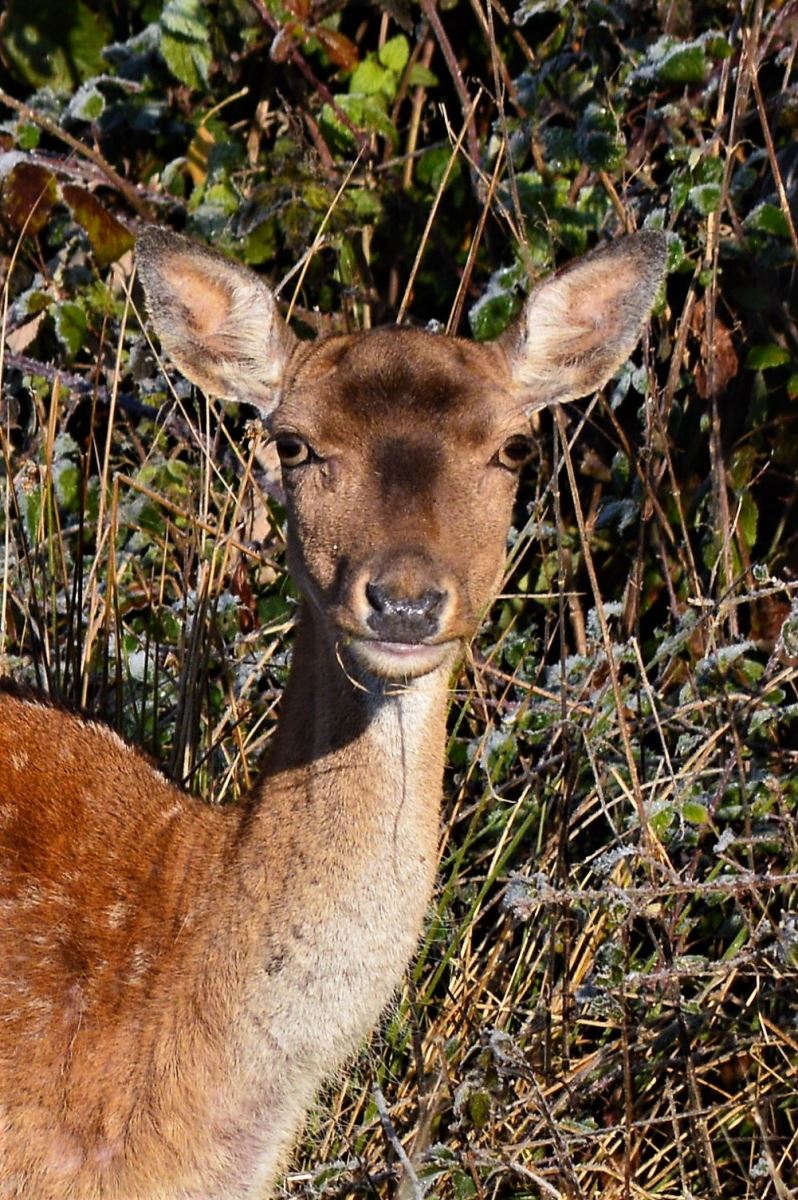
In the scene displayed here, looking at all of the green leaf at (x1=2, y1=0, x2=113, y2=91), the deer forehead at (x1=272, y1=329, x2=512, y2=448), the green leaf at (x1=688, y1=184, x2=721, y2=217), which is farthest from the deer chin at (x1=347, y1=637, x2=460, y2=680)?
the green leaf at (x1=2, y1=0, x2=113, y2=91)

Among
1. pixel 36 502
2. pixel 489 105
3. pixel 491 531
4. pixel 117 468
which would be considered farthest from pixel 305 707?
pixel 489 105

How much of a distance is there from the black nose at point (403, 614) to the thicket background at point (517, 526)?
Answer: 2.01ft

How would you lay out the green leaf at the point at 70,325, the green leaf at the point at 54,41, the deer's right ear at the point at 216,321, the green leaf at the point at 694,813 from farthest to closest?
the green leaf at the point at 54,41 → the green leaf at the point at 70,325 → the green leaf at the point at 694,813 → the deer's right ear at the point at 216,321

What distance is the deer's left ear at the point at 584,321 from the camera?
11.6 ft

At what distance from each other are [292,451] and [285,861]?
0.80 m

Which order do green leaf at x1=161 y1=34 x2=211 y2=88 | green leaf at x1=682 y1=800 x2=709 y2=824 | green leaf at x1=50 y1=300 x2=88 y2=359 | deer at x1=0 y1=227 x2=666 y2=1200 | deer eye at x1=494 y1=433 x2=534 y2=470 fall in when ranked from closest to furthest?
deer at x1=0 y1=227 x2=666 y2=1200 → deer eye at x1=494 y1=433 x2=534 y2=470 → green leaf at x1=682 y1=800 x2=709 y2=824 → green leaf at x1=50 y1=300 x2=88 y2=359 → green leaf at x1=161 y1=34 x2=211 y2=88

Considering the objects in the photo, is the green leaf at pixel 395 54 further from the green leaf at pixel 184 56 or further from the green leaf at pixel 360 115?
the green leaf at pixel 184 56

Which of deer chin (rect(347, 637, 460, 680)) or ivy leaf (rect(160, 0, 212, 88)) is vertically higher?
ivy leaf (rect(160, 0, 212, 88))

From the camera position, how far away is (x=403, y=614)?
277 cm

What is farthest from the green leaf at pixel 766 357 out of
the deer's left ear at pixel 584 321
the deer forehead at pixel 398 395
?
the deer forehead at pixel 398 395

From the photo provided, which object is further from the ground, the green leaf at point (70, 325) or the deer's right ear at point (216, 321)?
the deer's right ear at point (216, 321)

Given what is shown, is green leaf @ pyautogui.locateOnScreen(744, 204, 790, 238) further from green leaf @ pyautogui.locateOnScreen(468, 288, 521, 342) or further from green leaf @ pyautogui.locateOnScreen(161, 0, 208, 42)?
green leaf @ pyautogui.locateOnScreen(161, 0, 208, 42)

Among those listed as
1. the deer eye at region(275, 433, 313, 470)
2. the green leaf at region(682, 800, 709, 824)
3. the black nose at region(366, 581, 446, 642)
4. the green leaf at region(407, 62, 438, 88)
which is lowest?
the green leaf at region(682, 800, 709, 824)

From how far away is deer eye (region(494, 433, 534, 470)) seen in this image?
10.7ft
